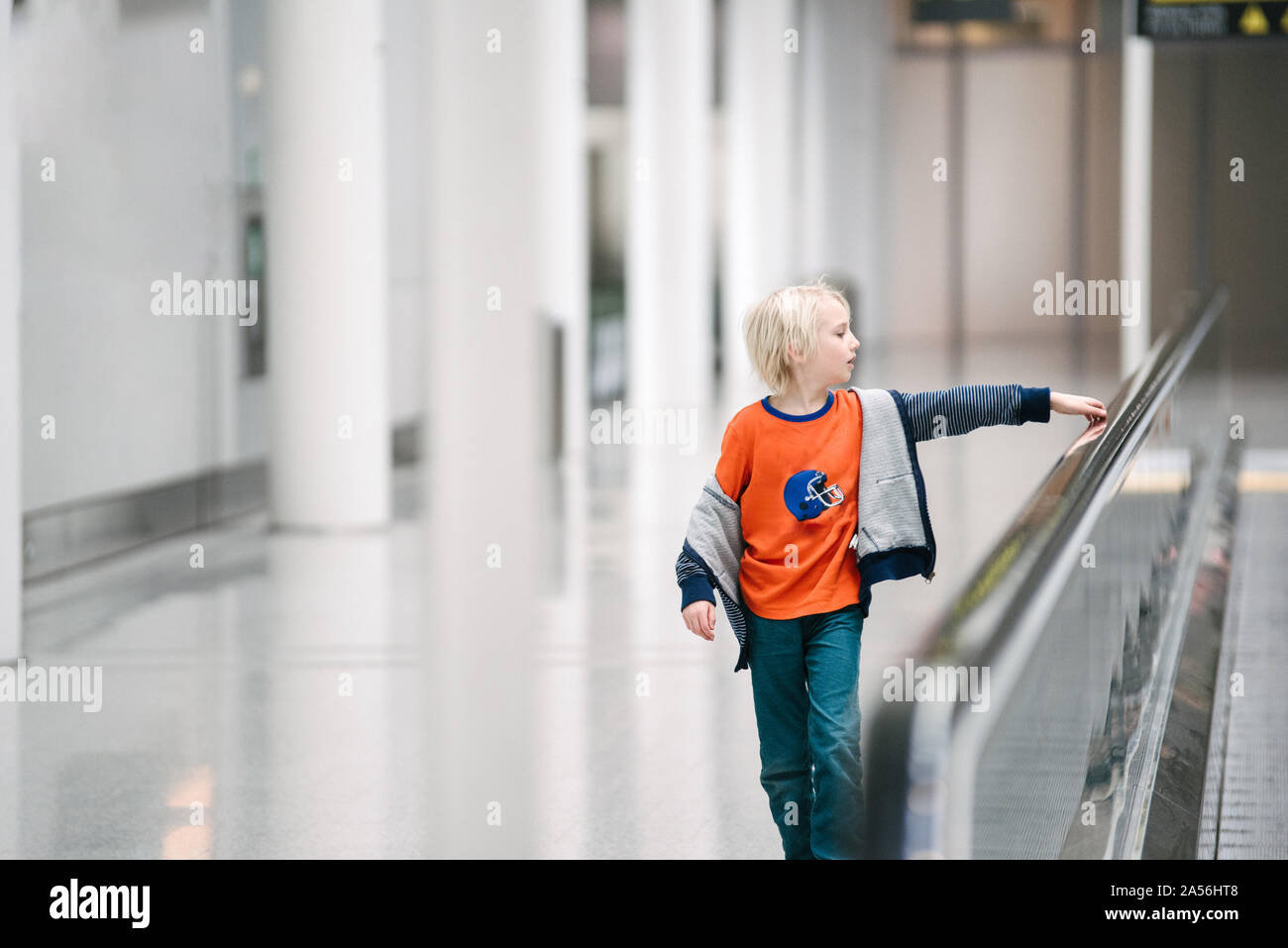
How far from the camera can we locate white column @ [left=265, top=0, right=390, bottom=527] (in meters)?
9.77

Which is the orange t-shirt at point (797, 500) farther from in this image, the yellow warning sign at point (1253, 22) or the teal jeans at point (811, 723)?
the yellow warning sign at point (1253, 22)

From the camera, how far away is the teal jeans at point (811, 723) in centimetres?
314

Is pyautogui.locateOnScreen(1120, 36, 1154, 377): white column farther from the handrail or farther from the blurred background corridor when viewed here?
the handrail

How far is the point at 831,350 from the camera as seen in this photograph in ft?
10.2

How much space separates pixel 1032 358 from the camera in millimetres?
22984

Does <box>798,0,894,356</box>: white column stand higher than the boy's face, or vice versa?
<box>798,0,894,356</box>: white column

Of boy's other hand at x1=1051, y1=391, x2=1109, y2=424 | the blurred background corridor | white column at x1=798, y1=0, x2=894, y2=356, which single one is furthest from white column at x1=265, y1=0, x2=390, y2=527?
white column at x1=798, y1=0, x2=894, y2=356

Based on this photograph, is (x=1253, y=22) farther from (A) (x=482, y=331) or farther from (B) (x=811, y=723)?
(A) (x=482, y=331)

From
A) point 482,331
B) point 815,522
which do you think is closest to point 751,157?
point 815,522

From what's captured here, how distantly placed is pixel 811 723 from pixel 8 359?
400cm

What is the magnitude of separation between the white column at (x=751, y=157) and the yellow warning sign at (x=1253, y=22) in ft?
28.1

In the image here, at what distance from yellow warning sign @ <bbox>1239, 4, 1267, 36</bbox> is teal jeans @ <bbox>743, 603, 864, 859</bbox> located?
9.29 meters

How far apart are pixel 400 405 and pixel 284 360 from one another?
3407 mm
